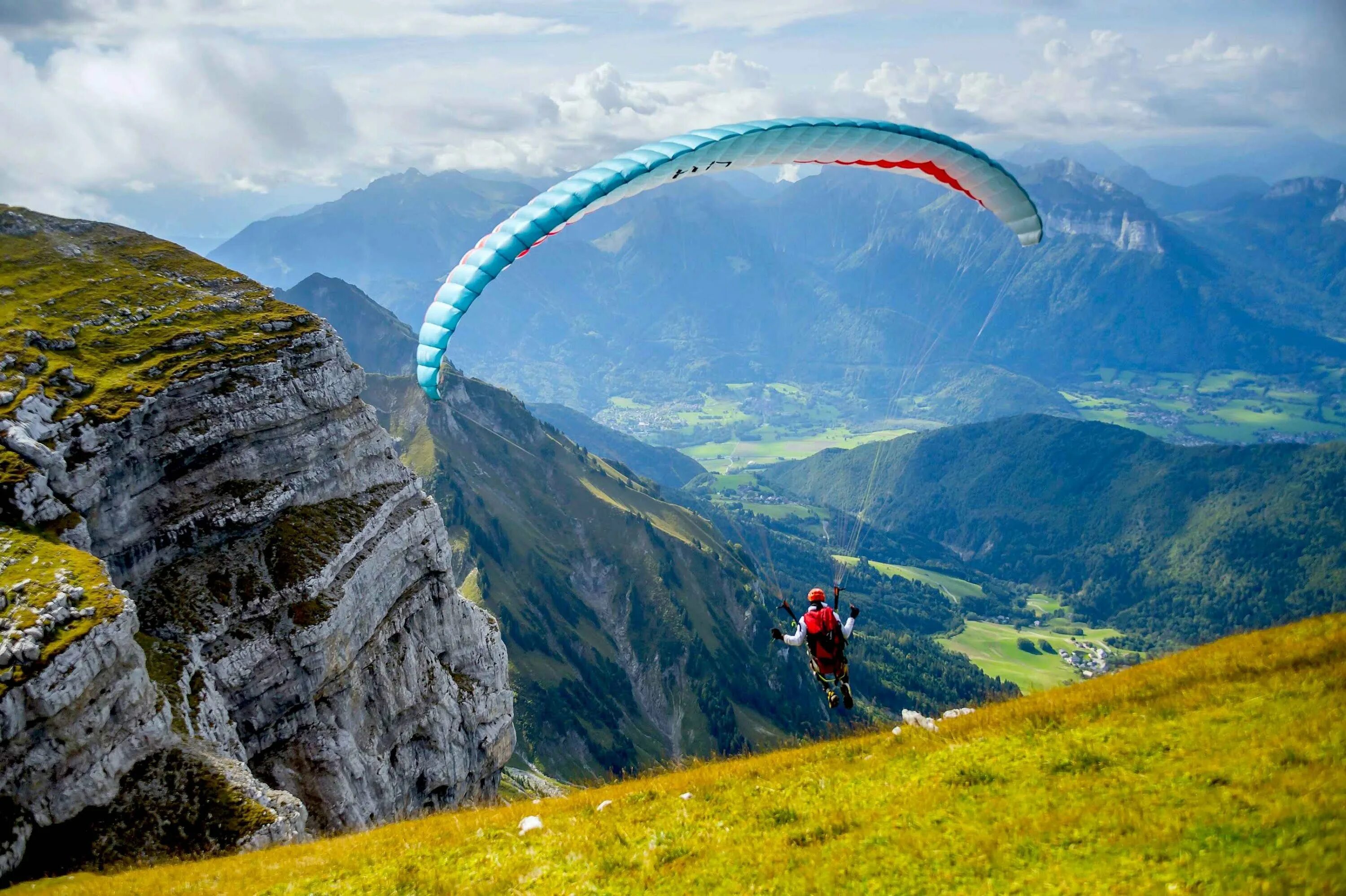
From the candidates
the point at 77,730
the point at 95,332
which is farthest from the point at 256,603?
the point at 95,332

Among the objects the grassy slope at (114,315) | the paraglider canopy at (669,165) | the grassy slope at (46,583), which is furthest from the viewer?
the grassy slope at (114,315)

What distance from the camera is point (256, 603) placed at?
3794 centimetres

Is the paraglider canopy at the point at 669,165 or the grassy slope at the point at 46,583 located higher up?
the paraglider canopy at the point at 669,165

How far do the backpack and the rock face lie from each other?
20.6 metres

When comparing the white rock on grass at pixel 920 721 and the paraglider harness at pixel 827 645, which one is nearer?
the white rock on grass at pixel 920 721

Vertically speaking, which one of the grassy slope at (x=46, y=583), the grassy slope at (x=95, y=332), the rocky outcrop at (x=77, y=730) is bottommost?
the rocky outcrop at (x=77, y=730)

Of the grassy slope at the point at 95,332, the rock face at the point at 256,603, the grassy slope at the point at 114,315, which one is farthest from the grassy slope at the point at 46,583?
the grassy slope at the point at 114,315

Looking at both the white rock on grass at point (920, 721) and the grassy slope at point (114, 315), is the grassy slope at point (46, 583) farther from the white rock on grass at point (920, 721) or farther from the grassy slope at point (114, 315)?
the white rock on grass at point (920, 721)

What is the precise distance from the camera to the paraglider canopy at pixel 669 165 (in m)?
27.8

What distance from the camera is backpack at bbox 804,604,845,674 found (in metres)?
21.8

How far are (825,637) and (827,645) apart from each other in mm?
292

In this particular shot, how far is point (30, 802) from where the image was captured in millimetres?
23609

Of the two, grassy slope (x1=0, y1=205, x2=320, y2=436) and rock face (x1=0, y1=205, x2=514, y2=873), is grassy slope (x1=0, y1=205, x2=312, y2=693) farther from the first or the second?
rock face (x1=0, y1=205, x2=514, y2=873)

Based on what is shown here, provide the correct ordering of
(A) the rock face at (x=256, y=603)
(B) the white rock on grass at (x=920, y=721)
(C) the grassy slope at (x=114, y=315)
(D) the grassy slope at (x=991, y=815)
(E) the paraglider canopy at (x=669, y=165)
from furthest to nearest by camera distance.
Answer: (C) the grassy slope at (x=114, y=315), (E) the paraglider canopy at (x=669, y=165), (A) the rock face at (x=256, y=603), (B) the white rock on grass at (x=920, y=721), (D) the grassy slope at (x=991, y=815)
